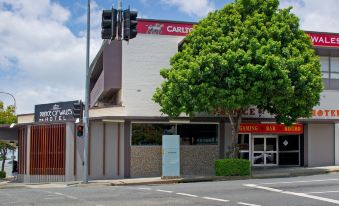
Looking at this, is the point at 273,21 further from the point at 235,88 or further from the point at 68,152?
the point at 68,152

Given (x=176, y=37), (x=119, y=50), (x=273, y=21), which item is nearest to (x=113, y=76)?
(x=119, y=50)

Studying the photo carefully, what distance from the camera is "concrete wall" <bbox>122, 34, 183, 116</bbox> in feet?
98.5

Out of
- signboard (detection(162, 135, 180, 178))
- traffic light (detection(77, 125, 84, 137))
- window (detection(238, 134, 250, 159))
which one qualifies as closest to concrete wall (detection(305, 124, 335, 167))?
window (detection(238, 134, 250, 159))

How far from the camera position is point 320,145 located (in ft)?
110

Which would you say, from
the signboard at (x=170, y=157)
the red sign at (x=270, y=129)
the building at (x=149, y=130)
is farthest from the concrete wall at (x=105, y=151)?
the red sign at (x=270, y=129)

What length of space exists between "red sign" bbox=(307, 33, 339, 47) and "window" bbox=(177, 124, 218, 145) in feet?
26.7

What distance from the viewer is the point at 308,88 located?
26.5 meters

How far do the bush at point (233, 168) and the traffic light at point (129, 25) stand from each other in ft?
36.6

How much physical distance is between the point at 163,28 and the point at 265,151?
10.2 metres

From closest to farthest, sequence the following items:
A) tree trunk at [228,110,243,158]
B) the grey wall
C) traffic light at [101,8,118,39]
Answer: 1. traffic light at [101,8,118,39]
2. tree trunk at [228,110,243,158]
3. the grey wall

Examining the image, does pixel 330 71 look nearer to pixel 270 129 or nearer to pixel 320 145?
pixel 320 145

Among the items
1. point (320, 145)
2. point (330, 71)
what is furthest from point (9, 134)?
point (330, 71)

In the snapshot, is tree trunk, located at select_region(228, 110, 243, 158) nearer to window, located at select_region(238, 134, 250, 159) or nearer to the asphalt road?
window, located at select_region(238, 134, 250, 159)

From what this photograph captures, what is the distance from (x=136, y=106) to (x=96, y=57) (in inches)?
320
